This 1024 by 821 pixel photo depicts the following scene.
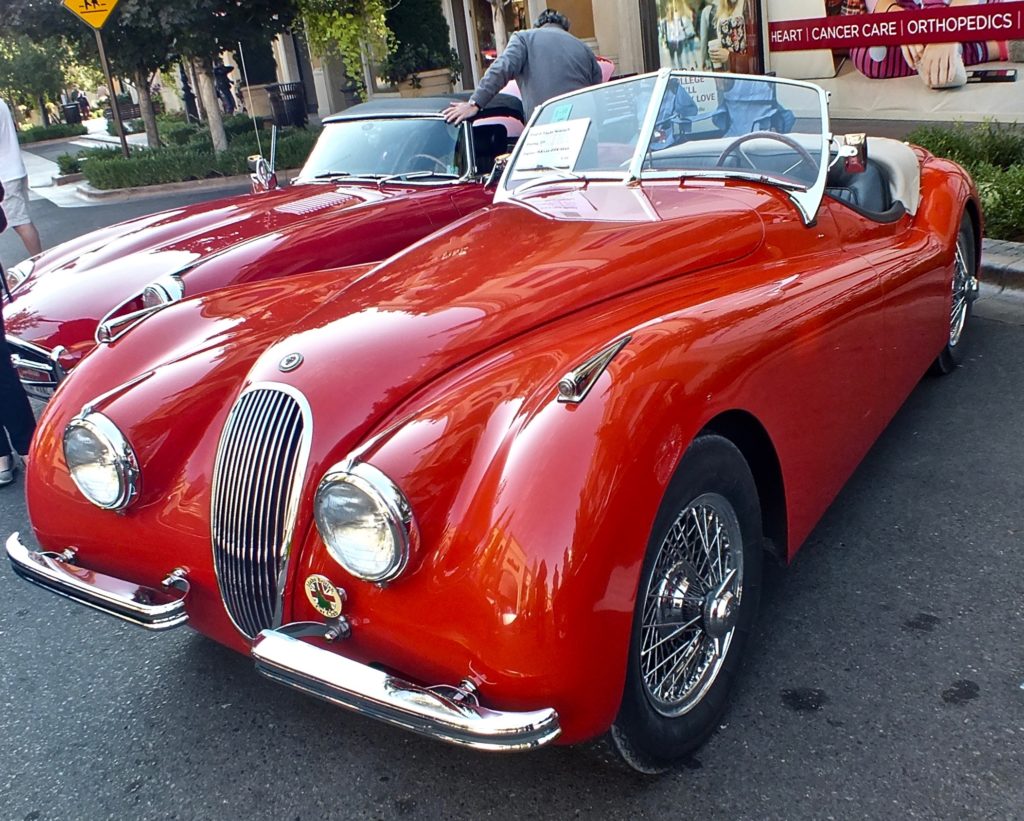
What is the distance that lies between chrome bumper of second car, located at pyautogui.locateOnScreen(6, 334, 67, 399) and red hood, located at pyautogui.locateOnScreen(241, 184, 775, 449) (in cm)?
229

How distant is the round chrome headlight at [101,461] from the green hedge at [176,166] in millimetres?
13036

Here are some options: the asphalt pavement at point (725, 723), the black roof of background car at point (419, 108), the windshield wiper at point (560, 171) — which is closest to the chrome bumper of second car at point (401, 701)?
the asphalt pavement at point (725, 723)

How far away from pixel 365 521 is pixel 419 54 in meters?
21.0

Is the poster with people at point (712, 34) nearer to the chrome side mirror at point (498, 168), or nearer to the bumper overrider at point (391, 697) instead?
the chrome side mirror at point (498, 168)

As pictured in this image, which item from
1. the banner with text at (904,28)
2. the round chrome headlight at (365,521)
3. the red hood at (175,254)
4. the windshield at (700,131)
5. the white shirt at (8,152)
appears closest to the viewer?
the round chrome headlight at (365,521)

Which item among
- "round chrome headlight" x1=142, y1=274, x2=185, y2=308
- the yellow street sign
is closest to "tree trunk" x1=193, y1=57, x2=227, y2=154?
the yellow street sign

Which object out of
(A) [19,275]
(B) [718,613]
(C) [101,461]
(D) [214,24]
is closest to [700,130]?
(B) [718,613]

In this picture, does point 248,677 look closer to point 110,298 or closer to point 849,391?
point 849,391

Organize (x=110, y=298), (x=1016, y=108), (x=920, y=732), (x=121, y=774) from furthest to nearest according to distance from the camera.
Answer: (x=1016, y=108) → (x=110, y=298) → (x=121, y=774) → (x=920, y=732)

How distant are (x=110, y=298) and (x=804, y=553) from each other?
3.50 metres

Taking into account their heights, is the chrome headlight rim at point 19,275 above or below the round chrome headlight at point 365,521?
above

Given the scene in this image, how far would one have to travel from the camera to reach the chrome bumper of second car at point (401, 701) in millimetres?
1815

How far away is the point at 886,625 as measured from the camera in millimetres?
2744

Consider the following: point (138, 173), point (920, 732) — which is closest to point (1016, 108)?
point (920, 732)
